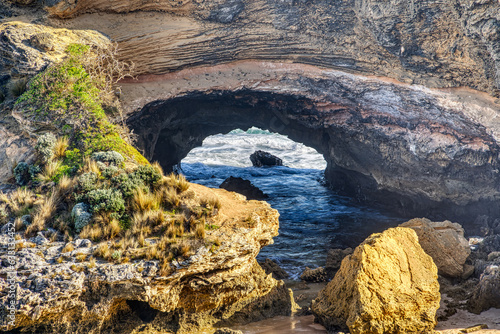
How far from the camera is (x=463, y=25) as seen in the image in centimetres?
1366

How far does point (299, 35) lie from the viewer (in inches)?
685

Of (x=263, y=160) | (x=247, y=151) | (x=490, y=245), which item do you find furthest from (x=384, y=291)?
(x=247, y=151)

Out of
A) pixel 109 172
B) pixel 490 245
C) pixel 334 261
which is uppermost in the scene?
pixel 109 172

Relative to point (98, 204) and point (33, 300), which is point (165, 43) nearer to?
point (98, 204)

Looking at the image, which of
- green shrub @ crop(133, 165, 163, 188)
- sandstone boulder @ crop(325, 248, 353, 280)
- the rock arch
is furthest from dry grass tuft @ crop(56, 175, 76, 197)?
sandstone boulder @ crop(325, 248, 353, 280)

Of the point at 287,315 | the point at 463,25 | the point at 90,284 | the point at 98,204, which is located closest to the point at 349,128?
the point at 463,25

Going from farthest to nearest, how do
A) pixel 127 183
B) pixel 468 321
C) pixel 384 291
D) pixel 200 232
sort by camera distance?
pixel 127 183
pixel 200 232
pixel 468 321
pixel 384 291

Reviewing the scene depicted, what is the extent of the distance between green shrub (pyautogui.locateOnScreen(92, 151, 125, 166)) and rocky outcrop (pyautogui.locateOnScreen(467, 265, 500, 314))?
9888 mm

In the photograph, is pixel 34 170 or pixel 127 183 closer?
pixel 127 183

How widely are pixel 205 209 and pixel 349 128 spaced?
1165cm

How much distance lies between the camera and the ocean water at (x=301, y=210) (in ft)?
51.3

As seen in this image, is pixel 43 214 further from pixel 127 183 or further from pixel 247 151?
pixel 247 151

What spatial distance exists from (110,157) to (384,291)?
807 cm

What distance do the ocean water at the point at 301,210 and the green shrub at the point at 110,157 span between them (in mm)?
6953
